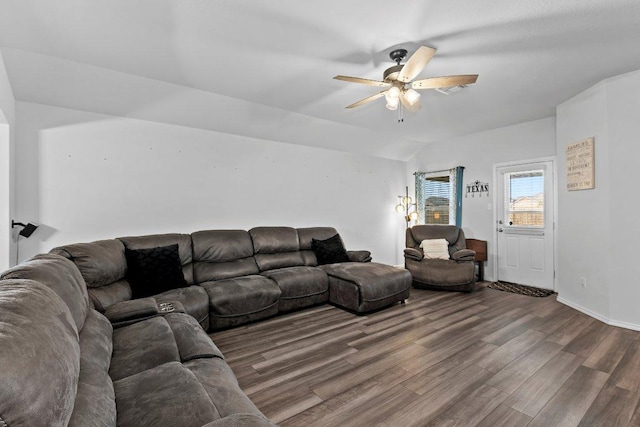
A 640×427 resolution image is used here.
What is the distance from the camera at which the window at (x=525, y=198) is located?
4668 millimetres

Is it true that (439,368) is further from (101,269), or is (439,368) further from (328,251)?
(101,269)

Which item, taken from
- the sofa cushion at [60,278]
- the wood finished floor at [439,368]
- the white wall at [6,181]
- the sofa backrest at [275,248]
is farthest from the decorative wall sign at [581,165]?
the white wall at [6,181]

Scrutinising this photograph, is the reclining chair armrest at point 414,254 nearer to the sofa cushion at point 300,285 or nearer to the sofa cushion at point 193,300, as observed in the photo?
the sofa cushion at point 300,285

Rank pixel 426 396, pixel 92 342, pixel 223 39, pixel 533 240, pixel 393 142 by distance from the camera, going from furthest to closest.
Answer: pixel 393 142 < pixel 533 240 < pixel 223 39 < pixel 426 396 < pixel 92 342

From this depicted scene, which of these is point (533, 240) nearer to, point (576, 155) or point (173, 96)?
point (576, 155)

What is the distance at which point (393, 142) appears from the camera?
5742 millimetres

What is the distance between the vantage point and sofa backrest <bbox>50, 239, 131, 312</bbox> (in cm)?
236

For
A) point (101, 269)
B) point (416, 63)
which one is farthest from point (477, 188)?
point (101, 269)

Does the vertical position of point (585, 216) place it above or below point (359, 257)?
above

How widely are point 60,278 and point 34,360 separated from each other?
0.92 m

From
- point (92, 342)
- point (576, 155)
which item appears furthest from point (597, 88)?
point (92, 342)

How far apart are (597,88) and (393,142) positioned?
2965mm

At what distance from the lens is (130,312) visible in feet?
6.68

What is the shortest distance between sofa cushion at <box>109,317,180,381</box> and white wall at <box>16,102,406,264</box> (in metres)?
2.08
